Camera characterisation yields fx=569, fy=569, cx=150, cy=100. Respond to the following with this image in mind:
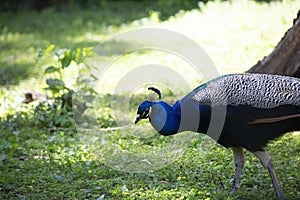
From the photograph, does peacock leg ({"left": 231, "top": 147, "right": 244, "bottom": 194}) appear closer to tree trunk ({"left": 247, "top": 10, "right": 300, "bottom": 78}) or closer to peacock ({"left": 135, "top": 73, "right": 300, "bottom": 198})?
peacock ({"left": 135, "top": 73, "right": 300, "bottom": 198})

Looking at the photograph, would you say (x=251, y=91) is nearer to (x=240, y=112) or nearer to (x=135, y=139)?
(x=240, y=112)

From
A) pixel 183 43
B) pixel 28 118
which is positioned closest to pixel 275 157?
pixel 28 118

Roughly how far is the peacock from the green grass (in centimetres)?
47

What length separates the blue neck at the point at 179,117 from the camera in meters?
4.04

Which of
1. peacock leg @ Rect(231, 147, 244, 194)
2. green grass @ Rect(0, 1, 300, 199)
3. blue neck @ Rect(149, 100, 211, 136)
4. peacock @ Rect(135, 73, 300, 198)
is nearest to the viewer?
peacock @ Rect(135, 73, 300, 198)

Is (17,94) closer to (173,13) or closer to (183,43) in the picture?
(183,43)

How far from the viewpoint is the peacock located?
389cm

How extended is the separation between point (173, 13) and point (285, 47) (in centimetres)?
486

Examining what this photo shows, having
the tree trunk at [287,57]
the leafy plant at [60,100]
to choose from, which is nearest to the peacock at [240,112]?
the tree trunk at [287,57]

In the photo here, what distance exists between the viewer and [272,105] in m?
3.88

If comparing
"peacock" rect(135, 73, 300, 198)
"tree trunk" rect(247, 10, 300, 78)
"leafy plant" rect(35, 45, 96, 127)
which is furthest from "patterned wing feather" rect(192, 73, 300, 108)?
"leafy plant" rect(35, 45, 96, 127)

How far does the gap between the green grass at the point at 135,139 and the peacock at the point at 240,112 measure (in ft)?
1.53

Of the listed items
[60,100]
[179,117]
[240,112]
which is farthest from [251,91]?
[60,100]

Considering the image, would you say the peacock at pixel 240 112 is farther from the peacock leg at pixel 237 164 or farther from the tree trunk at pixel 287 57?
the tree trunk at pixel 287 57
